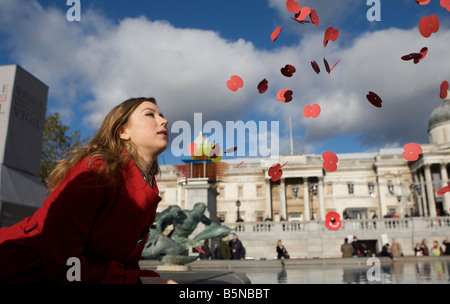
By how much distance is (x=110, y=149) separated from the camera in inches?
62.8

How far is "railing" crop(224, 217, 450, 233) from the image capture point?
26031mm

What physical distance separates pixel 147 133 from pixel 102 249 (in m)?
0.57

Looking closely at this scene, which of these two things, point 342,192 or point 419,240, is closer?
point 419,240

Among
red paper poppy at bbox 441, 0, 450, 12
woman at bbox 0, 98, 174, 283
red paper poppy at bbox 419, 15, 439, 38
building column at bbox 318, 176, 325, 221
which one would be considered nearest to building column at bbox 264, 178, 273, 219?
building column at bbox 318, 176, 325, 221

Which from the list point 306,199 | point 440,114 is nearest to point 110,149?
point 306,199

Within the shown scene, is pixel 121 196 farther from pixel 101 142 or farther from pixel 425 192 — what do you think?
pixel 425 192

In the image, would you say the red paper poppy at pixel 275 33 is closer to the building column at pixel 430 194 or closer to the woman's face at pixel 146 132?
the woman's face at pixel 146 132

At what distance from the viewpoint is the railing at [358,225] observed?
2603cm

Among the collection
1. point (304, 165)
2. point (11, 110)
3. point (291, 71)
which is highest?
point (304, 165)

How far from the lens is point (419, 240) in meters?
25.7

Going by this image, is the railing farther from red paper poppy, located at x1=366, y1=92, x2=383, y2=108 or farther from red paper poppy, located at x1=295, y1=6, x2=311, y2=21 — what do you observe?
red paper poppy, located at x1=295, y1=6, x2=311, y2=21

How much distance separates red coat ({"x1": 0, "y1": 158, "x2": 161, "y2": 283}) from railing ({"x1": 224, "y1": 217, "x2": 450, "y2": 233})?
2563 cm

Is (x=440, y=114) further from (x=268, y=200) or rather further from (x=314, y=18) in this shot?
(x=314, y=18)
